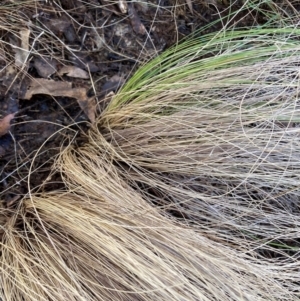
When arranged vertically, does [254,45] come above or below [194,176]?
above

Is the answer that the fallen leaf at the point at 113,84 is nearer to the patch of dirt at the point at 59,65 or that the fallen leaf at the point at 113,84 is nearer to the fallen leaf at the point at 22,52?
the patch of dirt at the point at 59,65

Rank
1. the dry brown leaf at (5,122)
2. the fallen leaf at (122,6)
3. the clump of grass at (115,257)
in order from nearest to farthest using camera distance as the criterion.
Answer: the clump of grass at (115,257)
the dry brown leaf at (5,122)
the fallen leaf at (122,6)

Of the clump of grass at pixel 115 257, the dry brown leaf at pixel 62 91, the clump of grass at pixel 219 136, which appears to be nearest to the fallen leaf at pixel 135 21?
the clump of grass at pixel 219 136

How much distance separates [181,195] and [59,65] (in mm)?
429

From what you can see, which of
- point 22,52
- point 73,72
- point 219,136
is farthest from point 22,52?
point 219,136

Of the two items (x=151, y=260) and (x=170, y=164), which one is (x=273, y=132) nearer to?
Result: (x=170, y=164)

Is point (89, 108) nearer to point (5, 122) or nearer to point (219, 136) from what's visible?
point (5, 122)

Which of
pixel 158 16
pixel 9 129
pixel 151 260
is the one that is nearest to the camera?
pixel 151 260

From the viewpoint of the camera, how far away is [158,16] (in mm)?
1262

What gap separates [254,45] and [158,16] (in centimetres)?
26

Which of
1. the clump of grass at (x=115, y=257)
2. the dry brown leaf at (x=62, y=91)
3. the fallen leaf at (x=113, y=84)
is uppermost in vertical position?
the dry brown leaf at (x=62, y=91)

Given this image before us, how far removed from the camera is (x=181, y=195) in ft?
3.77

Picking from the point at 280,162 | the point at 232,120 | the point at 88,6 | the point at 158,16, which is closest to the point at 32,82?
the point at 88,6

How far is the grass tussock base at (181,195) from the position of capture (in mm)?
1037
